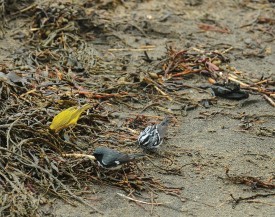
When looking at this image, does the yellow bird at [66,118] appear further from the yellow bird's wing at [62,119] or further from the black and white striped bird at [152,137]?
the black and white striped bird at [152,137]

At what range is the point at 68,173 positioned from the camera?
470cm

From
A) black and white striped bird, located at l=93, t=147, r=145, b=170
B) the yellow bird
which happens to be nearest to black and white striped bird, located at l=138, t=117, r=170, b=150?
black and white striped bird, located at l=93, t=147, r=145, b=170

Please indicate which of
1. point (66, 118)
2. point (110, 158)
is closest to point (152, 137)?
point (110, 158)

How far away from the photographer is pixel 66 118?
518 centimetres

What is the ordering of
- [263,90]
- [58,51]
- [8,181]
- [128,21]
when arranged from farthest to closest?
[128,21]
[58,51]
[263,90]
[8,181]

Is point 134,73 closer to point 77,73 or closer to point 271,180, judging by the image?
point 77,73

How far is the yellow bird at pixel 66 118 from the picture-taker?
201 inches

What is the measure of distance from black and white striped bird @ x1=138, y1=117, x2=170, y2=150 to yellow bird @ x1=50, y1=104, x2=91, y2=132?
501 millimetres

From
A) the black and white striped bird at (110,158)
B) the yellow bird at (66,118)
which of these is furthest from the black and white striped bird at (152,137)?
the yellow bird at (66,118)

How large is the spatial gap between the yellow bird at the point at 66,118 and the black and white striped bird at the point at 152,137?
501mm

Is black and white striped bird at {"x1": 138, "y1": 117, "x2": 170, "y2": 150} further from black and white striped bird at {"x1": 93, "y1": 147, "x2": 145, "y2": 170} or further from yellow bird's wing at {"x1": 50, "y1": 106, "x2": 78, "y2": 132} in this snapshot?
yellow bird's wing at {"x1": 50, "y1": 106, "x2": 78, "y2": 132}

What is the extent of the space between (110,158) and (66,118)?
25.3 inches

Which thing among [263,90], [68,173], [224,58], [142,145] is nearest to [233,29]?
[224,58]

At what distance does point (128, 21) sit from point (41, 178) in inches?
137
